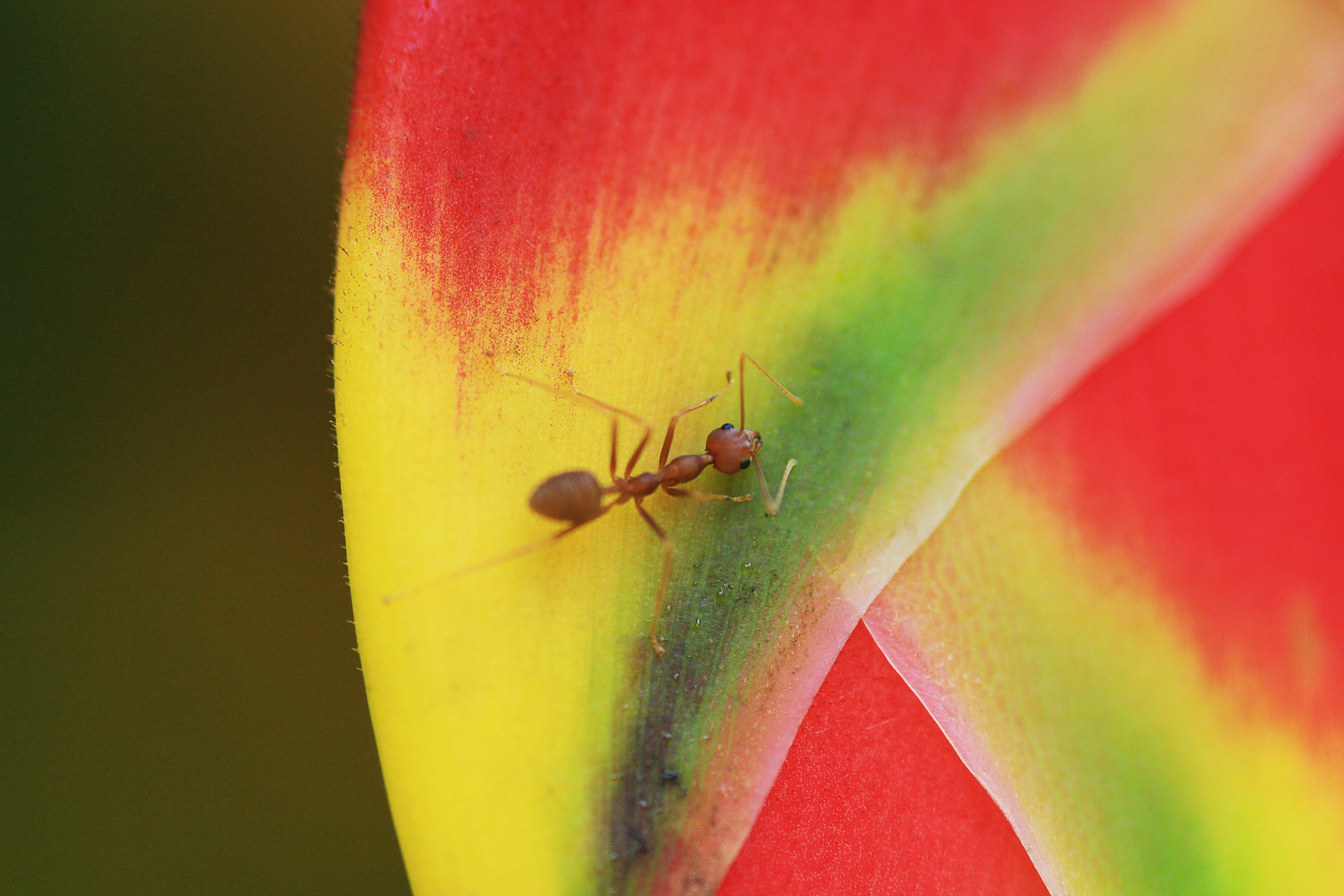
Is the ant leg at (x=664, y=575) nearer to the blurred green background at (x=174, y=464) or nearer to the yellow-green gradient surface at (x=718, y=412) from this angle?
the yellow-green gradient surface at (x=718, y=412)

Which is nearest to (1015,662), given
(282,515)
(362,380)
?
(362,380)

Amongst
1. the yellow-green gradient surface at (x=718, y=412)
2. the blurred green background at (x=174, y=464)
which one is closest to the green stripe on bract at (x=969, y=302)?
the yellow-green gradient surface at (x=718, y=412)

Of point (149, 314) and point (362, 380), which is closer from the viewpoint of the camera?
point (362, 380)

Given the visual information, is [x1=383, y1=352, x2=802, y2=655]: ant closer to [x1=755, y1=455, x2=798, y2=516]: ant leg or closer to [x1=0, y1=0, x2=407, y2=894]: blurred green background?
[x1=755, y1=455, x2=798, y2=516]: ant leg

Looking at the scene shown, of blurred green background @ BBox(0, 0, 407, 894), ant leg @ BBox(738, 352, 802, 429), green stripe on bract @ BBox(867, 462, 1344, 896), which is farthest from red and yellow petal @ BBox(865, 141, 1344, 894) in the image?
blurred green background @ BBox(0, 0, 407, 894)

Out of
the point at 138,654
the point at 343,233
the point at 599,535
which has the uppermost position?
the point at 138,654

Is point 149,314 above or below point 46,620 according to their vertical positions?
above

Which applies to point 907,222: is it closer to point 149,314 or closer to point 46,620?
point 149,314
